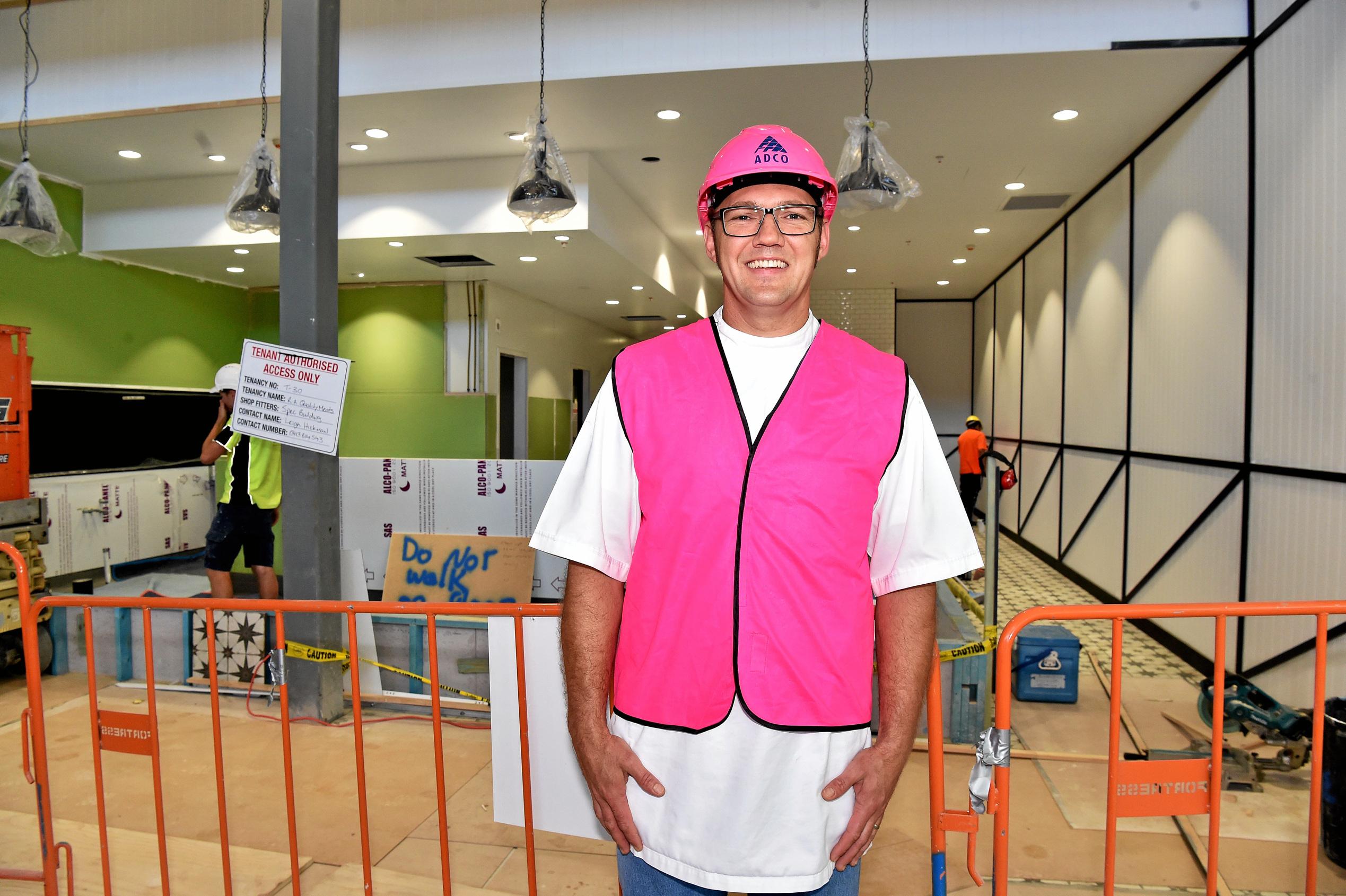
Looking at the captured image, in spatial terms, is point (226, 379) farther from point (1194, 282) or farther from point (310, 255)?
point (1194, 282)

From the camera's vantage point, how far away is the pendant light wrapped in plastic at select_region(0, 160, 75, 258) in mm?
4809

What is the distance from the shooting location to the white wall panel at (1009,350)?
419 inches

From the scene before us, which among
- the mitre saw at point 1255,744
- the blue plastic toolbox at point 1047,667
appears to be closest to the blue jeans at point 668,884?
the mitre saw at point 1255,744

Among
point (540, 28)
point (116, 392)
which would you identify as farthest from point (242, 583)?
point (540, 28)

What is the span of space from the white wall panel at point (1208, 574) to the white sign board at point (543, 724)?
380cm

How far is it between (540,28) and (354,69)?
121 cm

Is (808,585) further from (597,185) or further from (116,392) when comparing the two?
(116,392)

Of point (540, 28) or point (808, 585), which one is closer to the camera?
point (808, 585)

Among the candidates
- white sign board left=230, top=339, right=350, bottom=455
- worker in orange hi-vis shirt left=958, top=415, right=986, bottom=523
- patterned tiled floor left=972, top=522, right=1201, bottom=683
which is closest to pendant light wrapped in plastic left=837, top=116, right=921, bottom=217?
patterned tiled floor left=972, top=522, right=1201, bottom=683

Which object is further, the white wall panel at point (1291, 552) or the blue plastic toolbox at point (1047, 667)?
the blue plastic toolbox at point (1047, 667)

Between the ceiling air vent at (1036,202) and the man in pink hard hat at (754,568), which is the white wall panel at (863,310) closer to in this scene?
the ceiling air vent at (1036,202)

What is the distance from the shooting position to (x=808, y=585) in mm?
1153

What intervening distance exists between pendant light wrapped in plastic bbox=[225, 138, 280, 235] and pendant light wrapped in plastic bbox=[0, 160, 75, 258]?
122 centimetres

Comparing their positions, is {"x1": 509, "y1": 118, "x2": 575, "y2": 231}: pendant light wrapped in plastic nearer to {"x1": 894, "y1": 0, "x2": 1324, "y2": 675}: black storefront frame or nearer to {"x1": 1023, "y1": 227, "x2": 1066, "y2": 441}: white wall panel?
{"x1": 894, "y1": 0, "x2": 1324, "y2": 675}: black storefront frame
